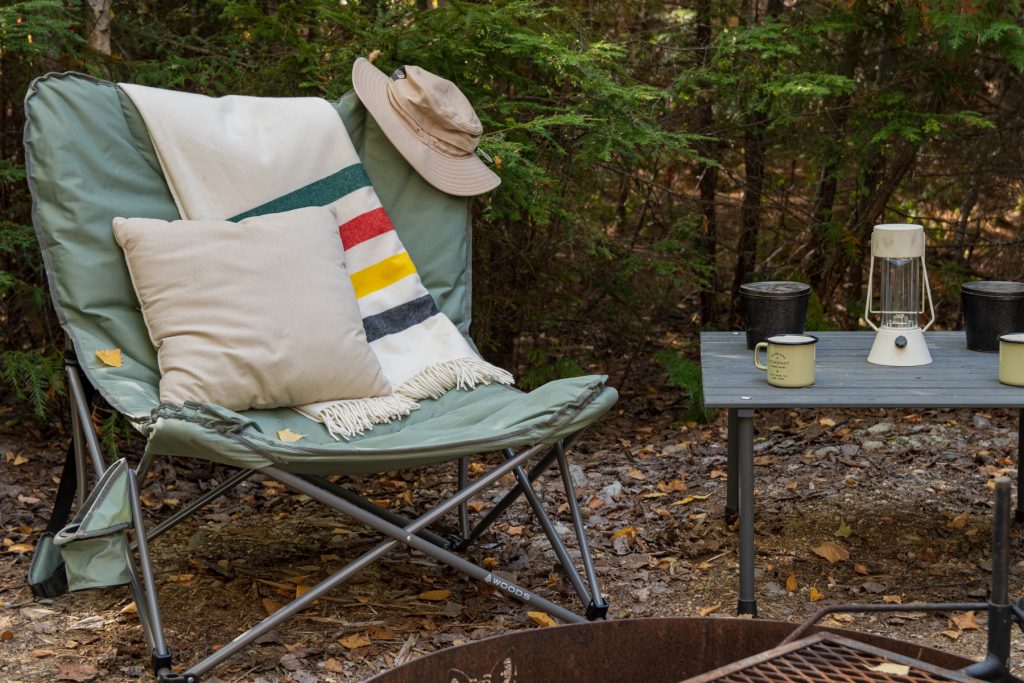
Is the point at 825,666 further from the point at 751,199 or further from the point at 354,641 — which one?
the point at 751,199

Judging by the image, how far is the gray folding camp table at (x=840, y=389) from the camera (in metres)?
2.02

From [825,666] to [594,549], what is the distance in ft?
5.44

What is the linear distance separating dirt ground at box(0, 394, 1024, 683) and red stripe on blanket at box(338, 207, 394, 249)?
2.42ft

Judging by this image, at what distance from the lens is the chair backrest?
2.21m

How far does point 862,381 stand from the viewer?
219cm

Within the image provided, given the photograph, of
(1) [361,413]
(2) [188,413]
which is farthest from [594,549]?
(2) [188,413]

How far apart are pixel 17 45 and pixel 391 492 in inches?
59.7

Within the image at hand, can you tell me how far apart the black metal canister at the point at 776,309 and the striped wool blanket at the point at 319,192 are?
0.56 m

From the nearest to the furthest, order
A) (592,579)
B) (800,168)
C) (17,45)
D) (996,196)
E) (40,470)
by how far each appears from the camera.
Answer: (592,579), (17,45), (40,470), (996,196), (800,168)

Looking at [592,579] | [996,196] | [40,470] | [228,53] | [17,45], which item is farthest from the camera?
[996,196]

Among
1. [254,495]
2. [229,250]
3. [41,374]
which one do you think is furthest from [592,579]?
[41,374]

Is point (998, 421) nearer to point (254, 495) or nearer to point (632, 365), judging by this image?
point (632, 365)

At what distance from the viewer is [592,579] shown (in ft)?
7.12

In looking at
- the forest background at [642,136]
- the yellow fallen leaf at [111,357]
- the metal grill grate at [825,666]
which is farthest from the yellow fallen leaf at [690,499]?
the metal grill grate at [825,666]
